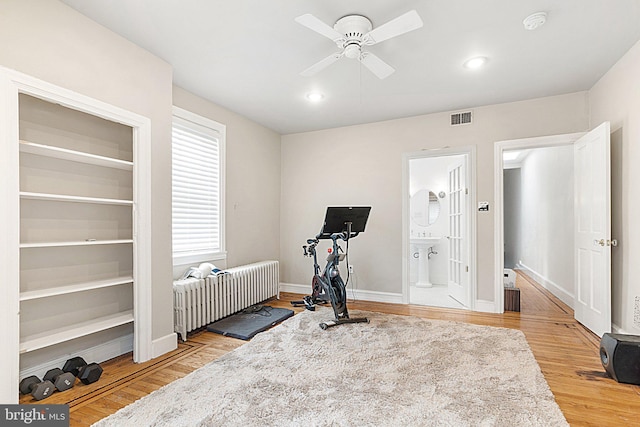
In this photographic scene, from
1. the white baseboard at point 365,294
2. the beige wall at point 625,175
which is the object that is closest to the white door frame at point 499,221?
the beige wall at point 625,175

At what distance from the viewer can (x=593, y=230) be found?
11.1 feet

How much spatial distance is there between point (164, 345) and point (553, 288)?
19.0 feet

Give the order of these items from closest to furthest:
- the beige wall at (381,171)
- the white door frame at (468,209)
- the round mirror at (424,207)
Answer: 1. the beige wall at (381,171)
2. the white door frame at (468,209)
3. the round mirror at (424,207)

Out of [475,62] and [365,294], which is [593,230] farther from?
[365,294]

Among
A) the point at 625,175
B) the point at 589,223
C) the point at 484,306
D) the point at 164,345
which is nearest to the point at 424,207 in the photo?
the point at 484,306

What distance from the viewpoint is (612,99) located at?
3229 millimetres

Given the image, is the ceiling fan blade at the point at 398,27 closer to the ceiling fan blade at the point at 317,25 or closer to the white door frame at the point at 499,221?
the ceiling fan blade at the point at 317,25

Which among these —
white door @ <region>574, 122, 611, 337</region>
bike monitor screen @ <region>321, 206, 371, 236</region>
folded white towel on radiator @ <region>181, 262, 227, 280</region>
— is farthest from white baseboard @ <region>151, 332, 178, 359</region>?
white door @ <region>574, 122, 611, 337</region>

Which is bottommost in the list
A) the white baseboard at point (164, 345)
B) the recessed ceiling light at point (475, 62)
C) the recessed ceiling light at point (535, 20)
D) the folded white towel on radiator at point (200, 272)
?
the white baseboard at point (164, 345)

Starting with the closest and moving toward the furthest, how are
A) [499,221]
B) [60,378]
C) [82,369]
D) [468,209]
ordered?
[60,378] < [82,369] < [499,221] < [468,209]

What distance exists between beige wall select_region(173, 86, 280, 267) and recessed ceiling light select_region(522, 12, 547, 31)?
10.9 ft

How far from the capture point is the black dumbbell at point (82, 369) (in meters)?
2.37

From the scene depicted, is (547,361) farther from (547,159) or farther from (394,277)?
(547,159)

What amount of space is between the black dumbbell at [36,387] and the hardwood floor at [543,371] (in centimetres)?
5
